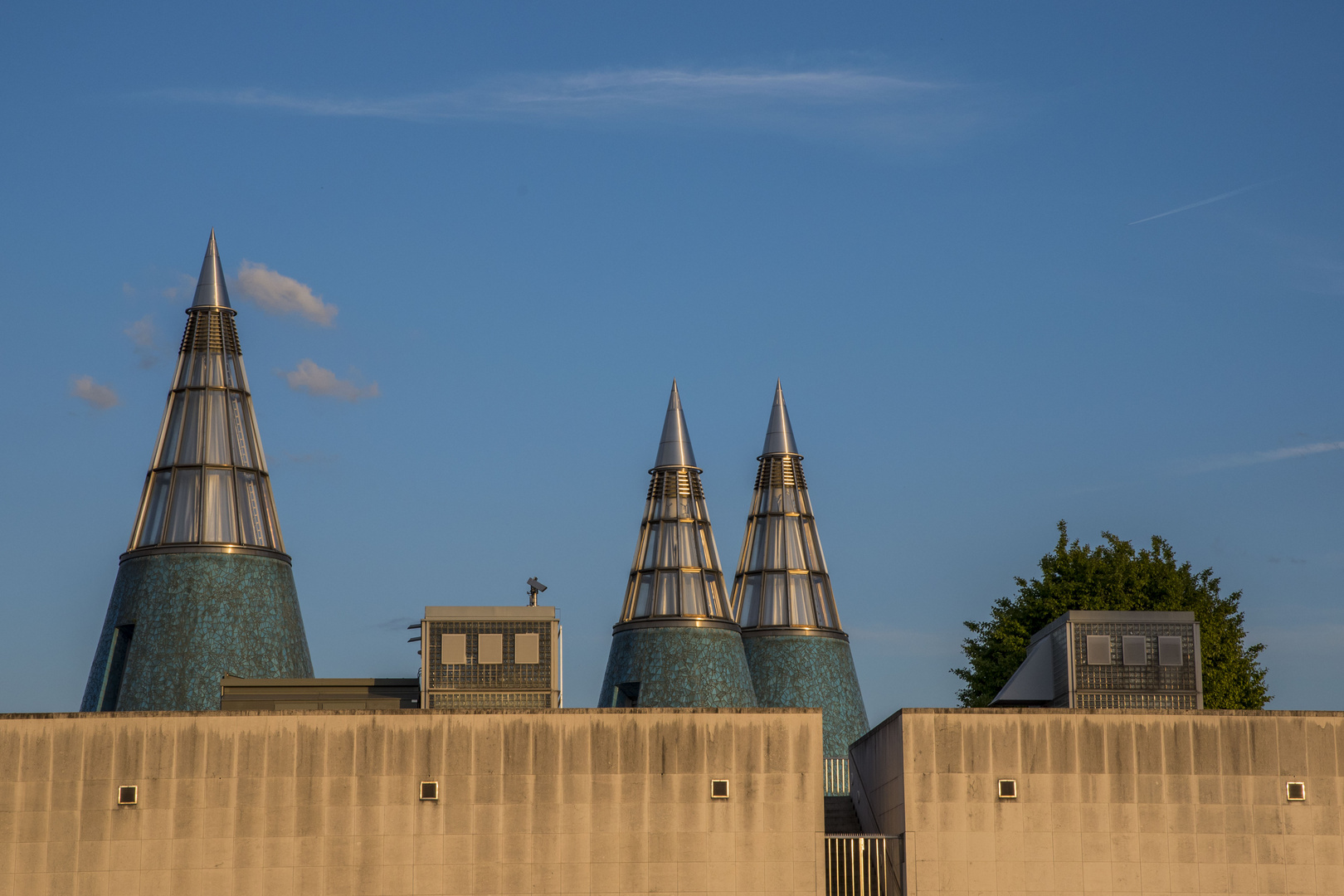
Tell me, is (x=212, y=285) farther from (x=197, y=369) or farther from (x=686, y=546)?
(x=686, y=546)

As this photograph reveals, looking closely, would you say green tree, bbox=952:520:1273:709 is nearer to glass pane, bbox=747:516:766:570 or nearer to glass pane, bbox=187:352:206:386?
glass pane, bbox=747:516:766:570

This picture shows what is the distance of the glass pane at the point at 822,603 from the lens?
6788 cm

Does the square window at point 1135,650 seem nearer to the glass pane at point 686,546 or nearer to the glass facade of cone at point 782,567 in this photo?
the glass pane at point 686,546

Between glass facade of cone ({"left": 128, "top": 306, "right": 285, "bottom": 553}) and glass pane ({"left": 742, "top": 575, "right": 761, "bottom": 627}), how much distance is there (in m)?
20.8

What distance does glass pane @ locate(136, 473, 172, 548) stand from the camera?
171 feet

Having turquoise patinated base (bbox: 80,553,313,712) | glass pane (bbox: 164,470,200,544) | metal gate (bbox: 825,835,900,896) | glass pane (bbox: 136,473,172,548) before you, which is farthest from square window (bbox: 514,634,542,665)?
glass pane (bbox: 136,473,172,548)

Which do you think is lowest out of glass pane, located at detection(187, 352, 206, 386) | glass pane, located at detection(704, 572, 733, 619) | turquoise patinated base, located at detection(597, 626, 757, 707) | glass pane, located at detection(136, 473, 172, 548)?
turquoise patinated base, located at detection(597, 626, 757, 707)

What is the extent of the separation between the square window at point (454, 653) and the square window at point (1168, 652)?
48.2 ft

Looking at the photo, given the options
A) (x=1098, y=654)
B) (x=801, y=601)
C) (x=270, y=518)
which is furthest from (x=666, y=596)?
(x=1098, y=654)

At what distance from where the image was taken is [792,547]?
224 ft

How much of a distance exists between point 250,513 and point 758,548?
22.5m

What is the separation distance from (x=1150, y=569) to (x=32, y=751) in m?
37.5

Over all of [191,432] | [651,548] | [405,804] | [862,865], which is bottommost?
[862,865]

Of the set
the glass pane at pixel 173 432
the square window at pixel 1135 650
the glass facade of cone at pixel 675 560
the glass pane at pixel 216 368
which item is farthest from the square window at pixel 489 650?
the glass facade of cone at pixel 675 560
